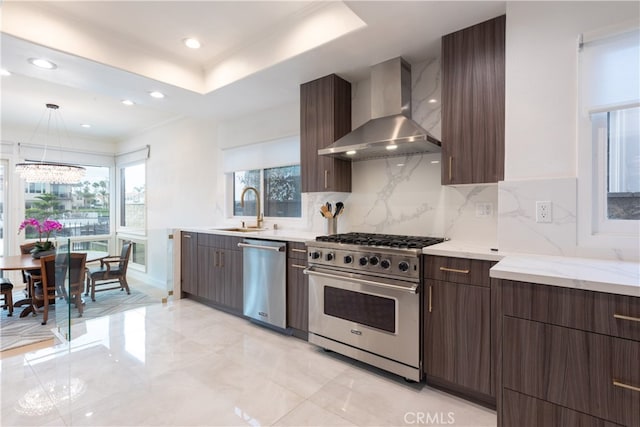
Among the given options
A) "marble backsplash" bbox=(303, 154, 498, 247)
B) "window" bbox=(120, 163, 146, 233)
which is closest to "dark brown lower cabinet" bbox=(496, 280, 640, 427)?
"marble backsplash" bbox=(303, 154, 498, 247)

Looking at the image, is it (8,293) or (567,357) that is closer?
(567,357)

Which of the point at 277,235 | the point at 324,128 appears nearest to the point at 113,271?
the point at 277,235

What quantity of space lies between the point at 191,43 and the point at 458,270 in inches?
118

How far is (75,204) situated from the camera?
6.02 metres

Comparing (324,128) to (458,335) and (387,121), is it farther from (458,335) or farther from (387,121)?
(458,335)

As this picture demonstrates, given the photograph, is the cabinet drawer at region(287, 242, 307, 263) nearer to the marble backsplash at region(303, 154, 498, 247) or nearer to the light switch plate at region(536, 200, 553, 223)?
the marble backsplash at region(303, 154, 498, 247)

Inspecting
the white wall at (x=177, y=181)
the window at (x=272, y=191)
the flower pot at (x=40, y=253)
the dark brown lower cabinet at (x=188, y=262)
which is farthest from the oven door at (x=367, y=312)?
the flower pot at (x=40, y=253)

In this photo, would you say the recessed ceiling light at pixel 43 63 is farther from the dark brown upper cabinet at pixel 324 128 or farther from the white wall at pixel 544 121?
the white wall at pixel 544 121

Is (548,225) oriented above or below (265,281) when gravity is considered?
above

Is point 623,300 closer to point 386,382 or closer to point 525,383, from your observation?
point 525,383

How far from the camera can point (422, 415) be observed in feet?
5.95

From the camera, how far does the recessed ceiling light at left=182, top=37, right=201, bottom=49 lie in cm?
284

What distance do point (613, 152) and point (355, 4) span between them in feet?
5.79

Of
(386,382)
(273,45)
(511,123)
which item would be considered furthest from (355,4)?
(386,382)
